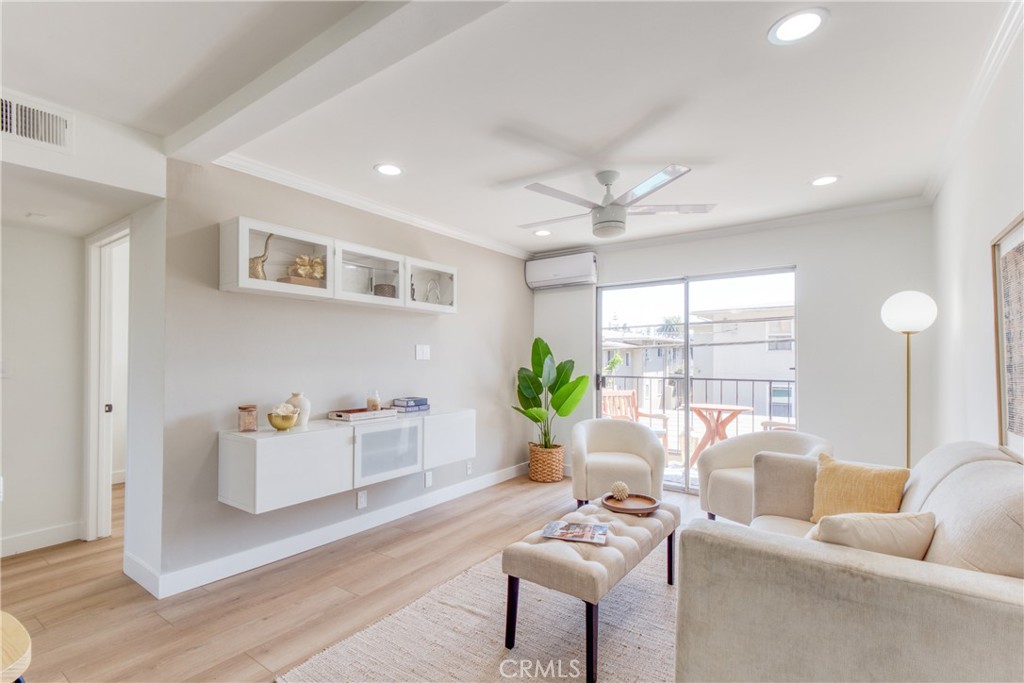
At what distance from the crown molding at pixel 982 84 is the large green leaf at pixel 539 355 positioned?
3199mm

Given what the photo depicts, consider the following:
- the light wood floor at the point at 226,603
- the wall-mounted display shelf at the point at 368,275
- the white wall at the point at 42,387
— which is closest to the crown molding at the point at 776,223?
the wall-mounted display shelf at the point at 368,275

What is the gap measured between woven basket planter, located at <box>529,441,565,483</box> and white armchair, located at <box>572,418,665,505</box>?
3.09 feet

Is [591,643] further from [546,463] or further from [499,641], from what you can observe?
[546,463]

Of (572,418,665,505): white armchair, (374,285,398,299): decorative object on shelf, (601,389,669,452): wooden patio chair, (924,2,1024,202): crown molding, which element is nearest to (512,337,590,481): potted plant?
(601,389,669,452): wooden patio chair

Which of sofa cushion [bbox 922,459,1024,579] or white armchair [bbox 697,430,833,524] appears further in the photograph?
white armchair [bbox 697,430,833,524]

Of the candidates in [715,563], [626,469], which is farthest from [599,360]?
[715,563]

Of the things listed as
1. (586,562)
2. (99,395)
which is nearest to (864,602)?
(586,562)

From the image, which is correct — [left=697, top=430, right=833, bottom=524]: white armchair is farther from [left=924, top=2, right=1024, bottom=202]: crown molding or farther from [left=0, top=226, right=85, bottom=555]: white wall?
[left=0, top=226, right=85, bottom=555]: white wall

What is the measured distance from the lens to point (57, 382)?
3176 millimetres

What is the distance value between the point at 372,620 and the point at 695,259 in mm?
3885

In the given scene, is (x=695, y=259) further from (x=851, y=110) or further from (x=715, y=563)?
(x=715, y=563)

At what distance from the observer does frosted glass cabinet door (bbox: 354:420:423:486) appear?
9.90ft

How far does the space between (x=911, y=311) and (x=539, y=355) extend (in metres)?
2.94

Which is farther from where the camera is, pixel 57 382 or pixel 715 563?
pixel 57 382
